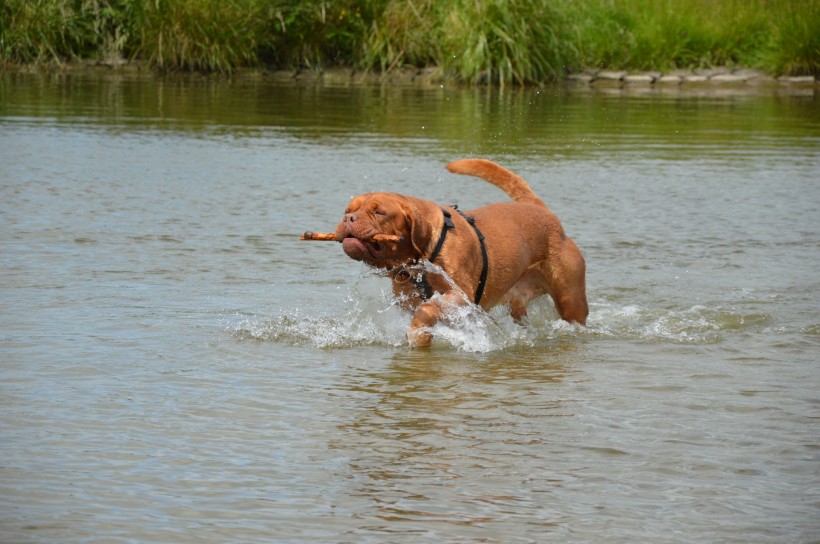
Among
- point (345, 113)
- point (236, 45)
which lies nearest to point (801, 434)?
point (345, 113)

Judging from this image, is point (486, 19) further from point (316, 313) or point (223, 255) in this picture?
point (316, 313)

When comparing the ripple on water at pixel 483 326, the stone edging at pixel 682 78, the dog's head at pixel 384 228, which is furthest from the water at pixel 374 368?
the stone edging at pixel 682 78

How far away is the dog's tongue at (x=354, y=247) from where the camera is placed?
622 cm

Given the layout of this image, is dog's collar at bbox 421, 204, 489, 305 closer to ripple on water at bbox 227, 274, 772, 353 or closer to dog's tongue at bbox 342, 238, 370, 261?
ripple on water at bbox 227, 274, 772, 353

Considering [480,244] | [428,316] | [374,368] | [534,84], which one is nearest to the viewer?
[374,368]

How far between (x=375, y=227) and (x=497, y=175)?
150cm

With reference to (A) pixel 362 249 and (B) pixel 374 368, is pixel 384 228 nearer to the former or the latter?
(A) pixel 362 249

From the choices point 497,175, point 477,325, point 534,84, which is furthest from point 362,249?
point 534,84

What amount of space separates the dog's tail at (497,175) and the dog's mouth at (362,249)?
1.04 metres

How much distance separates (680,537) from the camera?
4.20 m

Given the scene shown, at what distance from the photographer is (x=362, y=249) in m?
6.27

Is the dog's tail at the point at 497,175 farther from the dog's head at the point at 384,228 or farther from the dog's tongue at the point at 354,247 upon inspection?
the dog's tongue at the point at 354,247

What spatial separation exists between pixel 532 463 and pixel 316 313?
292cm

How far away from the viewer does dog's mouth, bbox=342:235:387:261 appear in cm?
623
